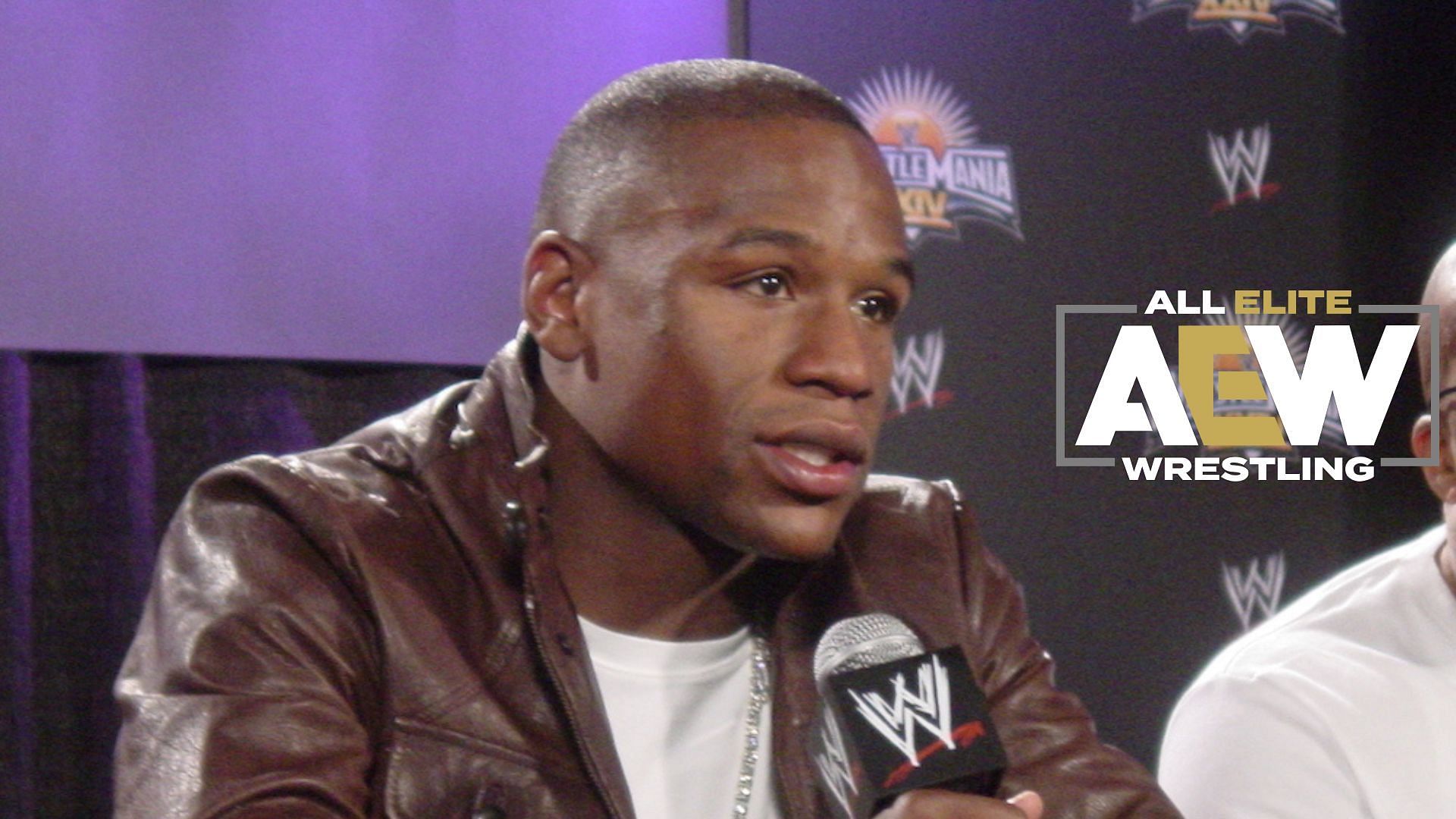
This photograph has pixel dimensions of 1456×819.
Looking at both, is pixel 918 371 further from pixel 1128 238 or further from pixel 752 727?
pixel 752 727

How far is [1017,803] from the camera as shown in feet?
3.87

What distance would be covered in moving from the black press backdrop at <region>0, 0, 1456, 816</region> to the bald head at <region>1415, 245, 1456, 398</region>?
107cm

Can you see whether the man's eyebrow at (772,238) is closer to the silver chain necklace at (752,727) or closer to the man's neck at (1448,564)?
the silver chain necklace at (752,727)

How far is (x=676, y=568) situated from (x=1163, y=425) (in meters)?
2.02

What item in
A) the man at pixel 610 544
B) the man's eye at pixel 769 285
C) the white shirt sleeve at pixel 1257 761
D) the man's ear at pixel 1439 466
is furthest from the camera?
the man's ear at pixel 1439 466

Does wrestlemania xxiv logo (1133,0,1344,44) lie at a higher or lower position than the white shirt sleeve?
higher

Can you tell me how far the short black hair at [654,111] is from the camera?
1.52 m

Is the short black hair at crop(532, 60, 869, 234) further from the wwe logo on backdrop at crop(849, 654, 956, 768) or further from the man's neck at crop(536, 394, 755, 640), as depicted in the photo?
the wwe logo on backdrop at crop(849, 654, 956, 768)

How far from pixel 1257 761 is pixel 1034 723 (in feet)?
1.42

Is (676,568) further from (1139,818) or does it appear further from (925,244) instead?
(925,244)

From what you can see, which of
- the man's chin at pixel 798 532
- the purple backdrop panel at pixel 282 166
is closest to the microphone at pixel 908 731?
the man's chin at pixel 798 532

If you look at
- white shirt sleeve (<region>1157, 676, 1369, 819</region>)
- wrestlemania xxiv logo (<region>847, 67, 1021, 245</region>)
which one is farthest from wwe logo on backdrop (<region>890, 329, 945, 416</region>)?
white shirt sleeve (<region>1157, 676, 1369, 819</region>)

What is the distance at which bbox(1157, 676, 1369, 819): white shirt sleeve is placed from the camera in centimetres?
187

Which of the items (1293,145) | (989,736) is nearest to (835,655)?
(989,736)
